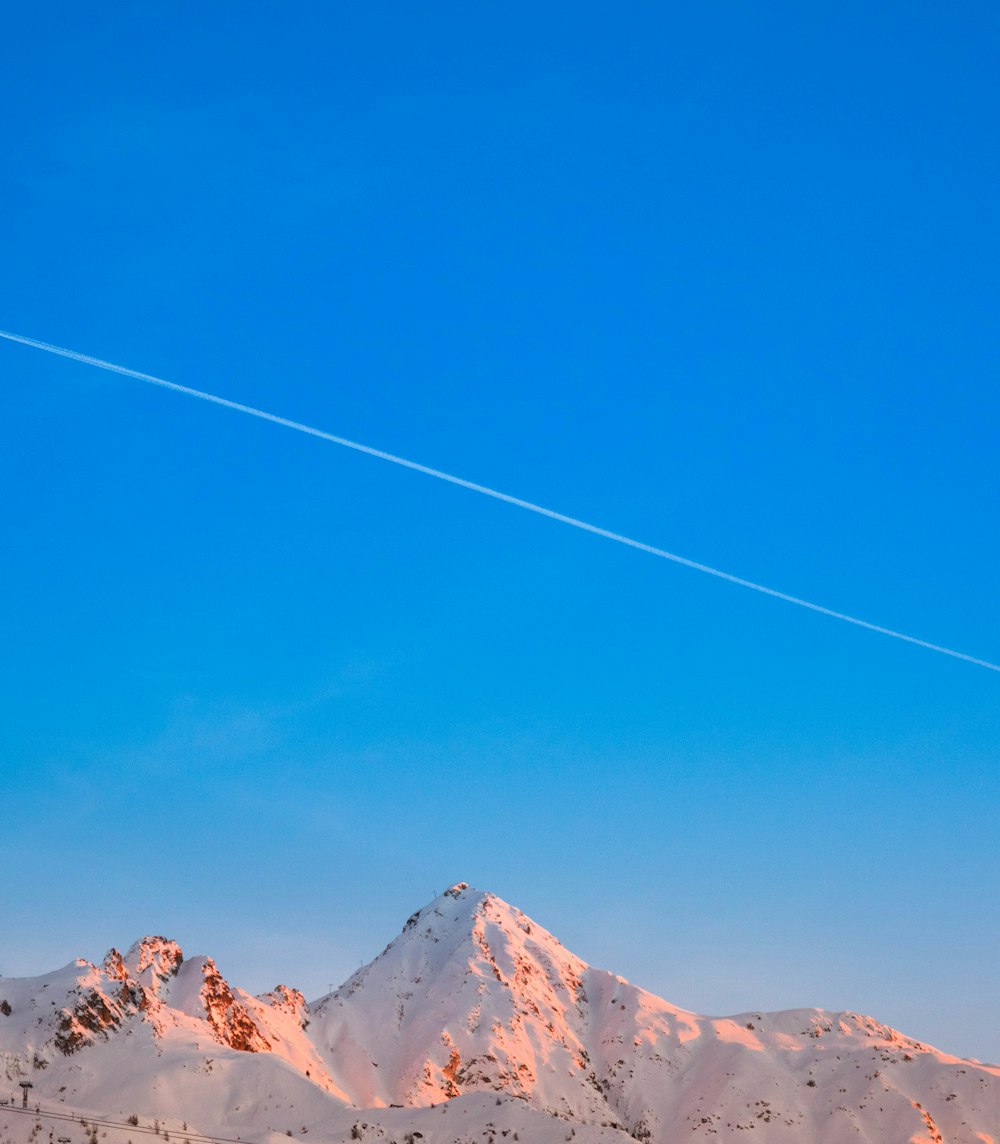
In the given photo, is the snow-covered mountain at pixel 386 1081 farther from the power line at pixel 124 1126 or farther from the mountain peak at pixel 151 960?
the power line at pixel 124 1126

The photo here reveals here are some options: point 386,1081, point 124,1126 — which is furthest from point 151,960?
point 124,1126

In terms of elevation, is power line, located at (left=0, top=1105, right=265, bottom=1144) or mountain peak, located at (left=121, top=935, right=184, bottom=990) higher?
mountain peak, located at (left=121, top=935, right=184, bottom=990)

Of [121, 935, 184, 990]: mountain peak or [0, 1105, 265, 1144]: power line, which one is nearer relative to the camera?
[0, 1105, 265, 1144]: power line

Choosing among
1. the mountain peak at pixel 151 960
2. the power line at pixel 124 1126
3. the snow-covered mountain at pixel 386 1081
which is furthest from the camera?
the mountain peak at pixel 151 960

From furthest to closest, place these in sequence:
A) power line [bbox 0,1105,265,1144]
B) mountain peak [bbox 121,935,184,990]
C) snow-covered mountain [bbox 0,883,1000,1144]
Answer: mountain peak [bbox 121,935,184,990] < snow-covered mountain [bbox 0,883,1000,1144] < power line [bbox 0,1105,265,1144]

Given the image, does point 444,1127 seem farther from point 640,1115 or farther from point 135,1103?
point 640,1115

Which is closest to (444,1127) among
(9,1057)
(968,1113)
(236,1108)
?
(236,1108)

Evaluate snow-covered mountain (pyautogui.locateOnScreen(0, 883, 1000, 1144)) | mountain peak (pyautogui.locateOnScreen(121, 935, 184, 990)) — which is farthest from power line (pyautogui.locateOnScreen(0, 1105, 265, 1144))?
mountain peak (pyautogui.locateOnScreen(121, 935, 184, 990))

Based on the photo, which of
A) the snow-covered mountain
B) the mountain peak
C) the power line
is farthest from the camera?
the mountain peak

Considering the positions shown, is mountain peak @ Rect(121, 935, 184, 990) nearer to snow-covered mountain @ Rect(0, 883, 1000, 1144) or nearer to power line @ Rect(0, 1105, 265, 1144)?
snow-covered mountain @ Rect(0, 883, 1000, 1144)

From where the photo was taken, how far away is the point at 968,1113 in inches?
6983

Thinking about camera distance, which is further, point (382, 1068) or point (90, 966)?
point (382, 1068)

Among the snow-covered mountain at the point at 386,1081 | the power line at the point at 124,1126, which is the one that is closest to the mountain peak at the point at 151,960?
the snow-covered mountain at the point at 386,1081

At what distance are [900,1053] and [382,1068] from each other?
74.5 metres
